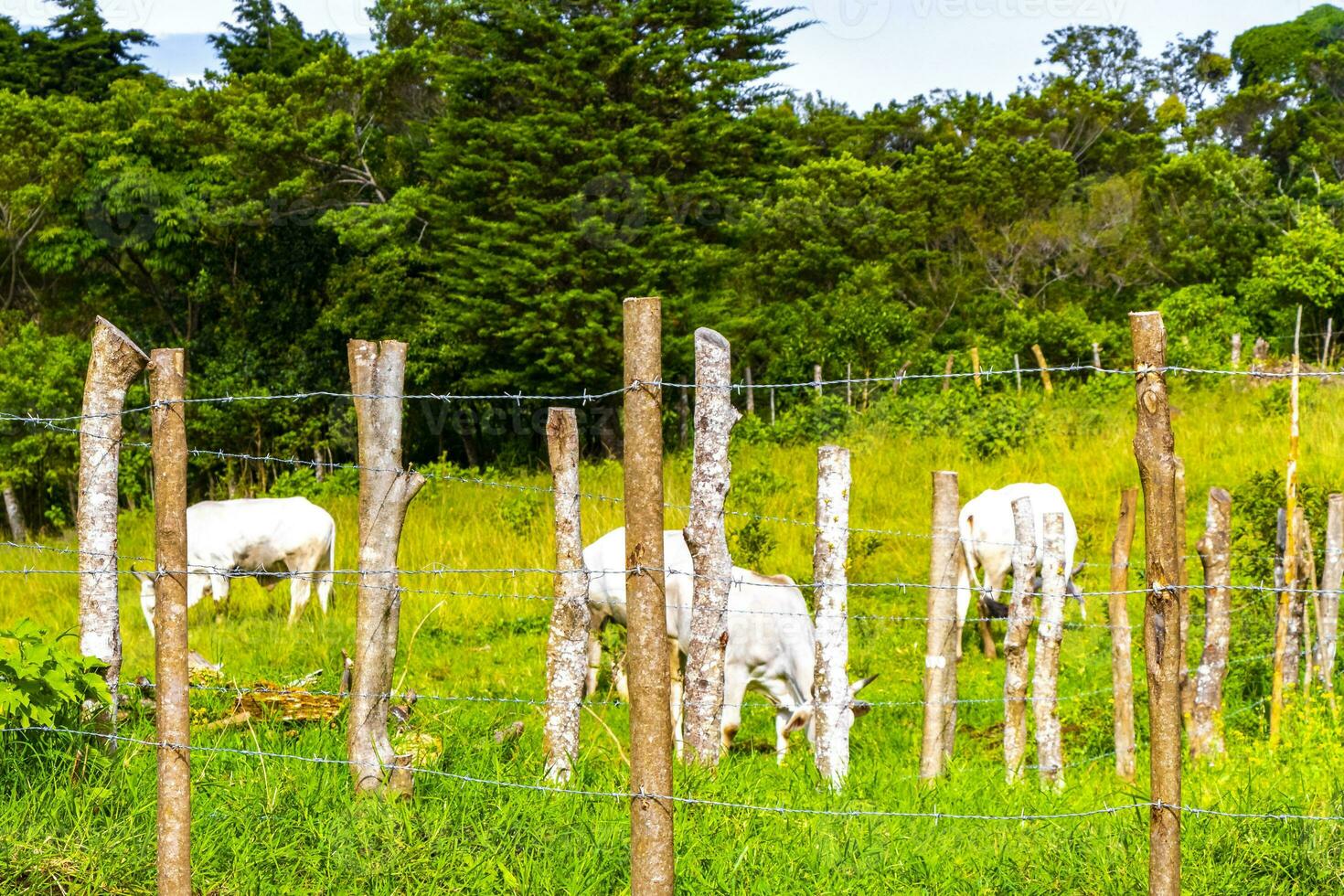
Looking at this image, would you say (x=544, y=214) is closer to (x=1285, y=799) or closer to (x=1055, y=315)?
(x=1055, y=315)

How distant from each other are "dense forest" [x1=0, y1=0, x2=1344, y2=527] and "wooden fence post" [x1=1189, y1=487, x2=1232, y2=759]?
14952mm

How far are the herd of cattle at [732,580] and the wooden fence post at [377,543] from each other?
1.61 m

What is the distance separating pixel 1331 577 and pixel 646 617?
19.1 feet

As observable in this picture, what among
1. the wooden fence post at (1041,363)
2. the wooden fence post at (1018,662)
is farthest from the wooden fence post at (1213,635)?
the wooden fence post at (1041,363)

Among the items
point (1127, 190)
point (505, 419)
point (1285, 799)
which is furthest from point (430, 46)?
→ point (1285, 799)

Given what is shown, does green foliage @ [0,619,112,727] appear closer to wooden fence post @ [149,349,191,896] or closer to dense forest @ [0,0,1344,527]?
wooden fence post @ [149,349,191,896]

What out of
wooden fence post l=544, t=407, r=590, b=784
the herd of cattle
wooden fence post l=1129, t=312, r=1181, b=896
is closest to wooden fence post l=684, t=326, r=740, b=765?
the herd of cattle

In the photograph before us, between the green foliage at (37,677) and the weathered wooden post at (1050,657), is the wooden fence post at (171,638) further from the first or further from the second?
the weathered wooden post at (1050,657)

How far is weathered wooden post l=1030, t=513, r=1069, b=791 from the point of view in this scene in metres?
6.89

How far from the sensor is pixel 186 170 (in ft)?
81.7

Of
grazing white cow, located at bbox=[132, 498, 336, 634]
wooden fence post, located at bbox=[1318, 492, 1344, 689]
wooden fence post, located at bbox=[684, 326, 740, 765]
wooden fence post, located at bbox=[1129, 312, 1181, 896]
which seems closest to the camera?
wooden fence post, located at bbox=[1129, 312, 1181, 896]

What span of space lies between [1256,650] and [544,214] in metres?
15.4

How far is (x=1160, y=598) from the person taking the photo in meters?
3.93

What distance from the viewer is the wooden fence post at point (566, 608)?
5.98m
